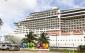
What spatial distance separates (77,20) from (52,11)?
17.8 metres

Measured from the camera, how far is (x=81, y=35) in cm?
10738

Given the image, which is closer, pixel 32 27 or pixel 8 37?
pixel 8 37

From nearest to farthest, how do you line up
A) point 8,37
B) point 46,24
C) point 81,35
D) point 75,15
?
point 81,35, point 8,37, point 75,15, point 46,24

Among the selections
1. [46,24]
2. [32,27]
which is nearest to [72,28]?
[46,24]

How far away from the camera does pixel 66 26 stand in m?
156

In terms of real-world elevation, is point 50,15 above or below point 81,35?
above

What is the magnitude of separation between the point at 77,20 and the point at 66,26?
771 cm

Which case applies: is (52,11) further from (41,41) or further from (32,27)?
(41,41)

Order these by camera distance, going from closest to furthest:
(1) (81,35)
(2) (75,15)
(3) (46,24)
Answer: (1) (81,35) < (2) (75,15) < (3) (46,24)

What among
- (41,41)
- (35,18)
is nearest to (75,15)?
(35,18)

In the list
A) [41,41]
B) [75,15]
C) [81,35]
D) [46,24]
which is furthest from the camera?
[46,24]

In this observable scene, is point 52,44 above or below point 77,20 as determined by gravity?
below

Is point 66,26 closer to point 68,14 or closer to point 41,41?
point 68,14

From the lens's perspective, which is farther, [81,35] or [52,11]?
[52,11]
